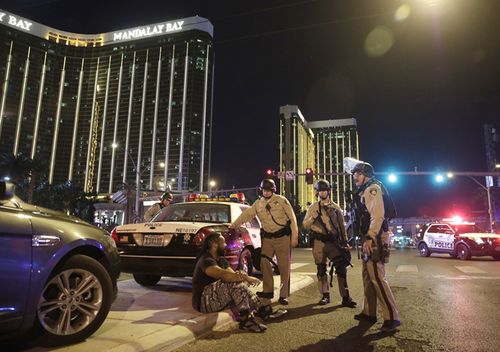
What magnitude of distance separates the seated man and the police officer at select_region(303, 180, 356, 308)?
1.88 m

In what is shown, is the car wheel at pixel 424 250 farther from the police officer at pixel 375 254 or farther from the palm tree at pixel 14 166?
the palm tree at pixel 14 166

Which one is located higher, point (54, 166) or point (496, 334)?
point (54, 166)

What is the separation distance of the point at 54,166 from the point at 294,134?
61098 millimetres

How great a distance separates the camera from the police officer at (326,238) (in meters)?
6.24

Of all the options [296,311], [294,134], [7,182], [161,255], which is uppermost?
[294,134]

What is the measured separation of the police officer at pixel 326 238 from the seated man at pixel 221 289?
6.17ft

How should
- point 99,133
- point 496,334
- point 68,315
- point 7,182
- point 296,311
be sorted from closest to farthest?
1. point 7,182
2. point 68,315
3. point 496,334
4. point 296,311
5. point 99,133

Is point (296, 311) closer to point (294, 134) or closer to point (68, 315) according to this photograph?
point (68, 315)

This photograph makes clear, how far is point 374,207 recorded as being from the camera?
4.91m

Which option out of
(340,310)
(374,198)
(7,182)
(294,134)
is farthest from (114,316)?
(294,134)

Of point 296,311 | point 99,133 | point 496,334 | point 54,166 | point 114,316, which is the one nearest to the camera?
point 496,334

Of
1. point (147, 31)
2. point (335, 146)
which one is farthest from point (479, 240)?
point (147, 31)

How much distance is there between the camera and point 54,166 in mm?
102500

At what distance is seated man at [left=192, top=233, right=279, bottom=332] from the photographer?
452cm
